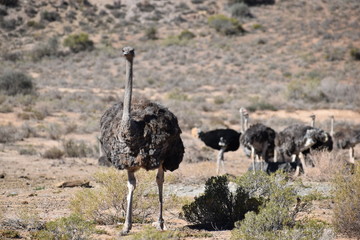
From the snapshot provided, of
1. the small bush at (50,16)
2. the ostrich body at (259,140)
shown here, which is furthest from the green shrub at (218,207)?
the small bush at (50,16)

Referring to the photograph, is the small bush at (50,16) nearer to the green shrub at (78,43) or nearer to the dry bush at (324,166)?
the green shrub at (78,43)

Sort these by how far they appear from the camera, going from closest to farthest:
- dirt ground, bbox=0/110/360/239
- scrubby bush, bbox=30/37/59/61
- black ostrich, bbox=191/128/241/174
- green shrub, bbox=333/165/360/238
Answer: green shrub, bbox=333/165/360/238, dirt ground, bbox=0/110/360/239, black ostrich, bbox=191/128/241/174, scrubby bush, bbox=30/37/59/61

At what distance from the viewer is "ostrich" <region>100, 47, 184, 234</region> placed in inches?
276

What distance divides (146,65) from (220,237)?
36626 millimetres

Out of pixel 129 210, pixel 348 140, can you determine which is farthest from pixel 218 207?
pixel 348 140

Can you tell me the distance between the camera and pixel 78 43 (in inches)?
1875

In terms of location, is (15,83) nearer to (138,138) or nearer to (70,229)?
(138,138)

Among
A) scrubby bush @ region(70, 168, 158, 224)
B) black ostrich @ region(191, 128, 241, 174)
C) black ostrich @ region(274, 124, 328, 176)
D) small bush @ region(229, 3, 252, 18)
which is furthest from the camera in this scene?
small bush @ region(229, 3, 252, 18)

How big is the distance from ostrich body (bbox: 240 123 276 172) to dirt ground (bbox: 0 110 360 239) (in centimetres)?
122

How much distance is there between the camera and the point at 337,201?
726cm

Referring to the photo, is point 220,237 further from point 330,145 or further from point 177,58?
point 177,58

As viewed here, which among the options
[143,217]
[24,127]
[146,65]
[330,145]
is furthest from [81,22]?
[143,217]

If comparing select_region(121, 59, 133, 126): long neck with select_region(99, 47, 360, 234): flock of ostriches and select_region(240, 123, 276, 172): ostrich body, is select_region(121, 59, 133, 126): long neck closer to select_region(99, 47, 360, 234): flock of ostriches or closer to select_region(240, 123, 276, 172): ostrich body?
select_region(99, 47, 360, 234): flock of ostriches

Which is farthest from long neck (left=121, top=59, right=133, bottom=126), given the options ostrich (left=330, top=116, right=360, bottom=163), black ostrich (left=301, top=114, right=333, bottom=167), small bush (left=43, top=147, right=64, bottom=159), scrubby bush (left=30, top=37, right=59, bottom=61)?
scrubby bush (left=30, top=37, right=59, bottom=61)
